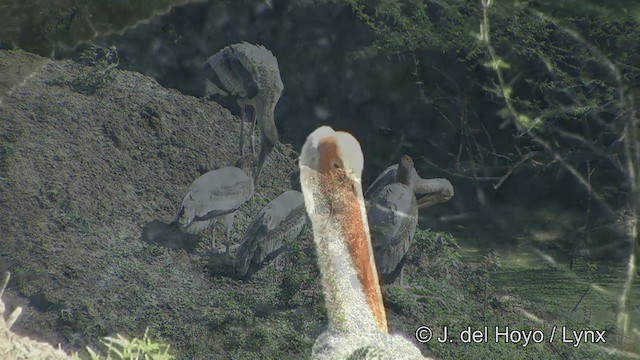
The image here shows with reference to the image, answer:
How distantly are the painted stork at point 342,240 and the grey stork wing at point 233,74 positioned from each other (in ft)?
10.8

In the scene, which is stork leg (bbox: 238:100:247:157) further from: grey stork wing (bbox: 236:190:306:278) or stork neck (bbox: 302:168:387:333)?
stork neck (bbox: 302:168:387:333)

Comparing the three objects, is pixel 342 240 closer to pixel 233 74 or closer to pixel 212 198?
pixel 212 198

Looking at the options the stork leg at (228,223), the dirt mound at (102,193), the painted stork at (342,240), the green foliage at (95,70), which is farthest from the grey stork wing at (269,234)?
the green foliage at (95,70)

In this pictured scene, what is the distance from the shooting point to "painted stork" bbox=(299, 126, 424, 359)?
14.1 feet

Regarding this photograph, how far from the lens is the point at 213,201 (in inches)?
272

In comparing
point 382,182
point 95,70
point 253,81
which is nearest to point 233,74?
point 253,81

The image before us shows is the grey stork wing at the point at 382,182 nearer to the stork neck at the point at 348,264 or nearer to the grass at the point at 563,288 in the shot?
the grass at the point at 563,288

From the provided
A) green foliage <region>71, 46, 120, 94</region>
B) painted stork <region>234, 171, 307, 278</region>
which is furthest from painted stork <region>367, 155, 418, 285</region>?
green foliage <region>71, 46, 120, 94</region>

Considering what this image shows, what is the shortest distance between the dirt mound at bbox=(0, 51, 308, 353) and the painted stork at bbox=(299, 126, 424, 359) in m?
1.76

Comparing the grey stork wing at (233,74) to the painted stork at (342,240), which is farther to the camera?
the grey stork wing at (233,74)

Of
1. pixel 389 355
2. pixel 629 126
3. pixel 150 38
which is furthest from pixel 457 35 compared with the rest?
pixel 389 355

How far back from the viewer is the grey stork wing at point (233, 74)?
786 centimetres

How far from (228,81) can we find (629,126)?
2792mm

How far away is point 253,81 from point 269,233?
5.11 ft
